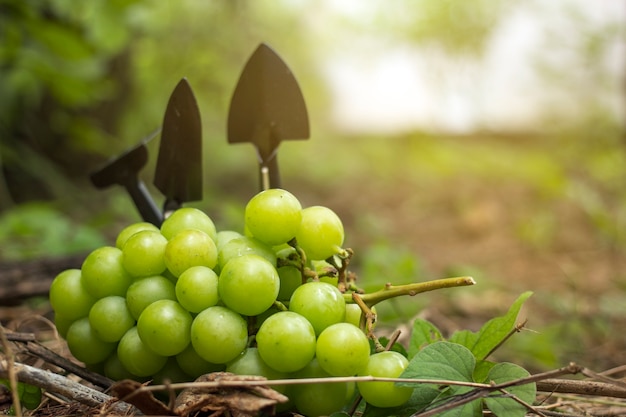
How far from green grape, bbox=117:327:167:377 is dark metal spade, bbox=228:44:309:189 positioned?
266 millimetres

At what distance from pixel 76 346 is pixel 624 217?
8.68 ft

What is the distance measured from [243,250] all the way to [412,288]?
0.17 m

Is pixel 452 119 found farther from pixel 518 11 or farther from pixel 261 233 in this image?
pixel 261 233

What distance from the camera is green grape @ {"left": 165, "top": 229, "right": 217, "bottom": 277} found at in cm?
57

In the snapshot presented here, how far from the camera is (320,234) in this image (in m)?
0.59

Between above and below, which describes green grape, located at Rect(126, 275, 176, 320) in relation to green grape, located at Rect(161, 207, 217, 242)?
below

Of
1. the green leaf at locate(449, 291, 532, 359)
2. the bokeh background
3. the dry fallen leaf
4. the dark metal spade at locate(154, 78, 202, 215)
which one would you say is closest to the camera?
the dry fallen leaf

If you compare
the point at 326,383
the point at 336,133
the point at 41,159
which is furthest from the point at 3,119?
the point at 336,133

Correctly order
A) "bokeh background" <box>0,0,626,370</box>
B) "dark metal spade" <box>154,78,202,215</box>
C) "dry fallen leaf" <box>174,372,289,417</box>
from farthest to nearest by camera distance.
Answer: "bokeh background" <box>0,0,626,370</box>
"dark metal spade" <box>154,78,202,215</box>
"dry fallen leaf" <box>174,372,289,417</box>

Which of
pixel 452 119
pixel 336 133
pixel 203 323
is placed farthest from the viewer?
pixel 336 133

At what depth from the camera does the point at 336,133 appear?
193 inches

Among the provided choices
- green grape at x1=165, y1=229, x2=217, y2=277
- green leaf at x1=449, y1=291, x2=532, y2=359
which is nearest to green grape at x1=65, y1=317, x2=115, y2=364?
green grape at x1=165, y1=229, x2=217, y2=277

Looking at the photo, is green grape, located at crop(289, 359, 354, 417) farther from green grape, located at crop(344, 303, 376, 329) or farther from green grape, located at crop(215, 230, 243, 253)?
green grape, located at crop(215, 230, 243, 253)

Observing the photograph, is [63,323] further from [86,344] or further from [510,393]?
[510,393]
